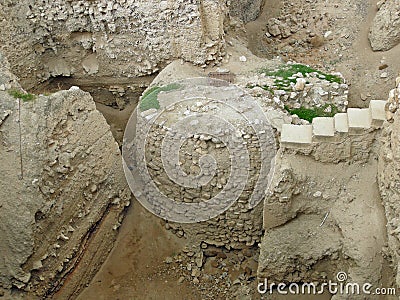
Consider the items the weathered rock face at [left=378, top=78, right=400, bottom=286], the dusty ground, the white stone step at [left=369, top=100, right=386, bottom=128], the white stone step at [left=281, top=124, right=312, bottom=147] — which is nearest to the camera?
the weathered rock face at [left=378, top=78, right=400, bottom=286]

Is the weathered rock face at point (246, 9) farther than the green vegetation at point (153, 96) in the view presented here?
Yes

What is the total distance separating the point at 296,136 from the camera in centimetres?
606

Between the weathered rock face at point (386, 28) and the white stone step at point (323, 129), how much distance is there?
3761 mm

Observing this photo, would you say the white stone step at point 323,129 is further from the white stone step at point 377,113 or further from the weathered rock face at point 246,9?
the weathered rock face at point 246,9

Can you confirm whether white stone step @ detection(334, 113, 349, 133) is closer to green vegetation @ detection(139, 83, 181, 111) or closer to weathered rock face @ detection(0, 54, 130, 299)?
green vegetation @ detection(139, 83, 181, 111)

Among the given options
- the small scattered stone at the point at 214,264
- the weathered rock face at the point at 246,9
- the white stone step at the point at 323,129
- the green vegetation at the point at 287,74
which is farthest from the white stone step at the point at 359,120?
A: the weathered rock face at the point at 246,9

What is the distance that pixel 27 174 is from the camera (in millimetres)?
6648

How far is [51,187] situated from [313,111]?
3.67 m

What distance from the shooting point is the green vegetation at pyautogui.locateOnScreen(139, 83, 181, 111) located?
25.3 ft

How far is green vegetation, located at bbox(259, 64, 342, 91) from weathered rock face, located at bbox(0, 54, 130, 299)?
2480 millimetres

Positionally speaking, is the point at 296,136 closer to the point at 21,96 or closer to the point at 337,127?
the point at 337,127

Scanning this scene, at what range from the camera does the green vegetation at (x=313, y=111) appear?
309 inches

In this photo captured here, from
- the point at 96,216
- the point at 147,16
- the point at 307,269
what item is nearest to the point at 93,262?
the point at 96,216

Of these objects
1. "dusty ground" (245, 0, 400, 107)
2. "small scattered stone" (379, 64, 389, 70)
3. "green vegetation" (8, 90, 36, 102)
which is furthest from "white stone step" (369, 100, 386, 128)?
"green vegetation" (8, 90, 36, 102)
